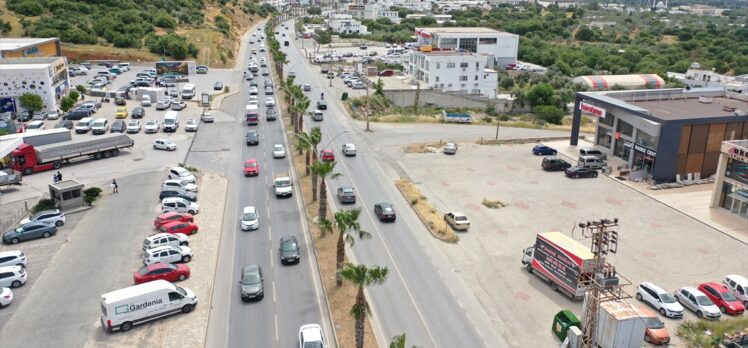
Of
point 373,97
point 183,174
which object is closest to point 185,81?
point 373,97

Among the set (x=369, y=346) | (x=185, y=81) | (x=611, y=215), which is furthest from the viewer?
(x=185, y=81)

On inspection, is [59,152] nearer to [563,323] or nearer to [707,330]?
[563,323]

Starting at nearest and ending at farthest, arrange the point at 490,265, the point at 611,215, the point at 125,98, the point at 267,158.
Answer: the point at 490,265
the point at 611,215
the point at 267,158
the point at 125,98

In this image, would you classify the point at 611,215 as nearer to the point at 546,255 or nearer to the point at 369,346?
the point at 546,255

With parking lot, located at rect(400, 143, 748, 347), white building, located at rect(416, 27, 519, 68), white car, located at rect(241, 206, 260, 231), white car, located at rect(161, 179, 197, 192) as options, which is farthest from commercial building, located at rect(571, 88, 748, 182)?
white building, located at rect(416, 27, 519, 68)

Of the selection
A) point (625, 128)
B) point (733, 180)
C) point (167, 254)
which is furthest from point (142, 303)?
point (625, 128)

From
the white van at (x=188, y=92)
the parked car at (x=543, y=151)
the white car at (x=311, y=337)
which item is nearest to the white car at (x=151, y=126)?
the white van at (x=188, y=92)
